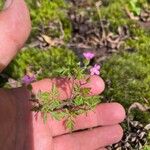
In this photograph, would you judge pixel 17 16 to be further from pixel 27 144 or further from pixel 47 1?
pixel 47 1

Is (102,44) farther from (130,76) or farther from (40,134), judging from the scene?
(40,134)

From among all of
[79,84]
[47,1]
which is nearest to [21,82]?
[79,84]

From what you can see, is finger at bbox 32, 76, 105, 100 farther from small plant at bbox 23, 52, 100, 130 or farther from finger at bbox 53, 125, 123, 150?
finger at bbox 53, 125, 123, 150

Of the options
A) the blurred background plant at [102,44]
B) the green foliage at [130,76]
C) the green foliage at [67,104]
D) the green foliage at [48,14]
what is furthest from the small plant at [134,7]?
the green foliage at [67,104]

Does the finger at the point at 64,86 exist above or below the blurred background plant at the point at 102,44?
below

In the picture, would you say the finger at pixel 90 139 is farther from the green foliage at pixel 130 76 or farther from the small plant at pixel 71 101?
the green foliage at pixel 130 76

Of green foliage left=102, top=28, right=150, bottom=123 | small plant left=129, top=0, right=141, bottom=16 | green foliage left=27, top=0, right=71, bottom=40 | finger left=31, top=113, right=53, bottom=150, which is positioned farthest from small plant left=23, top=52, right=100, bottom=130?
small plant left=129, top=0, right=141, bottom=16
